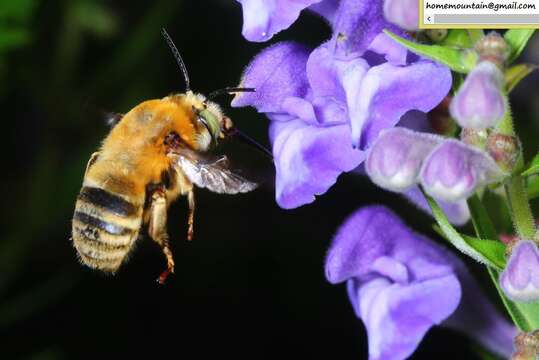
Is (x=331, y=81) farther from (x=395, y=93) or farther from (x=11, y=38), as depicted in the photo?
(x=11, y=38)

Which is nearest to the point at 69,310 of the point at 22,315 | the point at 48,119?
the point at 22,315

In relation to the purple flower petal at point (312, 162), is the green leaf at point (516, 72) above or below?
above

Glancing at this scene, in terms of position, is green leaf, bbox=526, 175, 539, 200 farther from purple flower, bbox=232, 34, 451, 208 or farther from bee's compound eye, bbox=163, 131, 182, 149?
bee's compound eye, bbox=163, 131, 182, 149

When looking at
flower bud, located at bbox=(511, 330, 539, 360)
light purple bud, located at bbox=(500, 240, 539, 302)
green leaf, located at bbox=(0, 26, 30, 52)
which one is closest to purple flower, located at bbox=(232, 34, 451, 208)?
light purple bud, located at bbox=(500, 240, 539, 302)

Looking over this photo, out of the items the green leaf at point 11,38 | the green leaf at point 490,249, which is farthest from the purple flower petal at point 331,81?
the green leaf at point 11,38

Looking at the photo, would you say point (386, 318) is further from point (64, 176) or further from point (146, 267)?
point (146, 267)

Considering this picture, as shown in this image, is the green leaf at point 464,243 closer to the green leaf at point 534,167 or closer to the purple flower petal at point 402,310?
the green leaf at point 534,167
